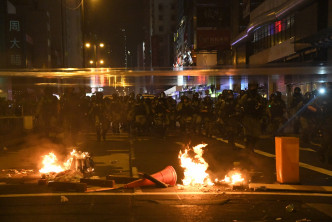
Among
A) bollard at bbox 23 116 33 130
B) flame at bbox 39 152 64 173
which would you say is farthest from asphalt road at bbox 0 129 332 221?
bollard at bbox 23 116 33 130

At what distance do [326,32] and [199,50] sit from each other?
75.2 feet

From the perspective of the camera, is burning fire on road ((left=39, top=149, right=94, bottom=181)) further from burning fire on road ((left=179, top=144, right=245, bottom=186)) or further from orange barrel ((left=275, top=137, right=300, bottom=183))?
orange barrel ((left=275, top=137, right=300, bottom=183))

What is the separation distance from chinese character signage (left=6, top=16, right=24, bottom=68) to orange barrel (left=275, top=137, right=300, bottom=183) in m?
45.9

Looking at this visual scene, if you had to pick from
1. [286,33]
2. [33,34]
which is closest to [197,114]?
[286,33]

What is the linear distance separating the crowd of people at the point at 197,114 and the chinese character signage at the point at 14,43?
113 ft

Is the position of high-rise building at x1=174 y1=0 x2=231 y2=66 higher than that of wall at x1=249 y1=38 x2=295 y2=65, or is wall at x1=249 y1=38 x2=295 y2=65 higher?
high-rise building at x1=174 y1=0 x2=231 y2=66

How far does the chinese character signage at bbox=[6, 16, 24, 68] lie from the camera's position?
4862cm

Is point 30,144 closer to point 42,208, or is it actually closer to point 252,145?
point 252,145

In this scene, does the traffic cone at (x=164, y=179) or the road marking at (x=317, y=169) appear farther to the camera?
the road marking at (x=317, y=169)

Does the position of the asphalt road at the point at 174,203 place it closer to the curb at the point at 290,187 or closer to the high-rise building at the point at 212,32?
the curb at the point at 290,187

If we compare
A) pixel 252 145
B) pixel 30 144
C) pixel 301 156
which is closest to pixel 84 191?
pixel 252 145

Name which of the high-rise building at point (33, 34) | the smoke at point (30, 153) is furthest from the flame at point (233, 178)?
the high-rise building at point (33, 34)

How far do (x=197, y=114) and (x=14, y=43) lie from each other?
130 ft

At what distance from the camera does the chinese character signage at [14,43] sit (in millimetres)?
48625
